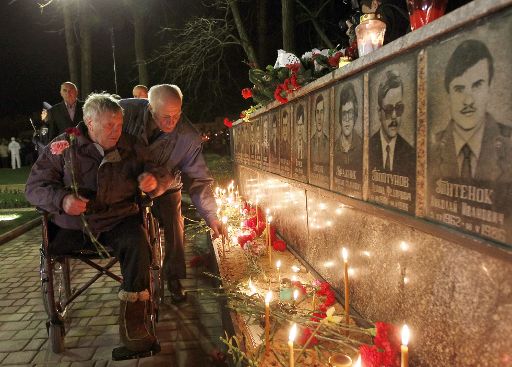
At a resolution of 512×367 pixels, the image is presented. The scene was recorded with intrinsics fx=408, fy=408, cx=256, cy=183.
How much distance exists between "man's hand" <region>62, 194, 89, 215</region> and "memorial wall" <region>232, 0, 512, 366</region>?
6.42ft

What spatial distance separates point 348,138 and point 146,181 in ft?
5.21

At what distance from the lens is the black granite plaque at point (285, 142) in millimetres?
4941

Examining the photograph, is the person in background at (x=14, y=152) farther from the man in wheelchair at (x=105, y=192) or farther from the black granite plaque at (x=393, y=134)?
the black granite plaque at (x=393, y=134)

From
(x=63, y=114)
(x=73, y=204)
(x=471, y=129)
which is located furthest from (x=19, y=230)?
(x=471, y=129)

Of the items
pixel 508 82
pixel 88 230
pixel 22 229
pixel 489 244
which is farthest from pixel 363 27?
pixel 22 229

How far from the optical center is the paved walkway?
3.21m

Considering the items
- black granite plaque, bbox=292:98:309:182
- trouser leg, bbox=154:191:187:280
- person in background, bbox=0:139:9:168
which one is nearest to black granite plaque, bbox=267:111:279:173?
black granite plaque, bbox=292:98:309:182

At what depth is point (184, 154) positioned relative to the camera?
4.38 metres

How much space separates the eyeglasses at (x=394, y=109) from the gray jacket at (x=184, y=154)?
2286 millimetres

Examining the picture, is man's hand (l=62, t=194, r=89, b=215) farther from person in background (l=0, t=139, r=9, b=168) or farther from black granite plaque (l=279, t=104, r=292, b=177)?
person in background (l=0, t=139, r=9, b=168)

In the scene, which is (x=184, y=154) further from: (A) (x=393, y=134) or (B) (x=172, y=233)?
(A) (x=393, y=134)

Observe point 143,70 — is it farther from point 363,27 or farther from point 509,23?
point 509,23

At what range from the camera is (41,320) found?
396 centimetres

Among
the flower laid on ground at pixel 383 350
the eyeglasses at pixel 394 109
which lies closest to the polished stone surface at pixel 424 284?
the flower laid on ground at pixel 383 350
